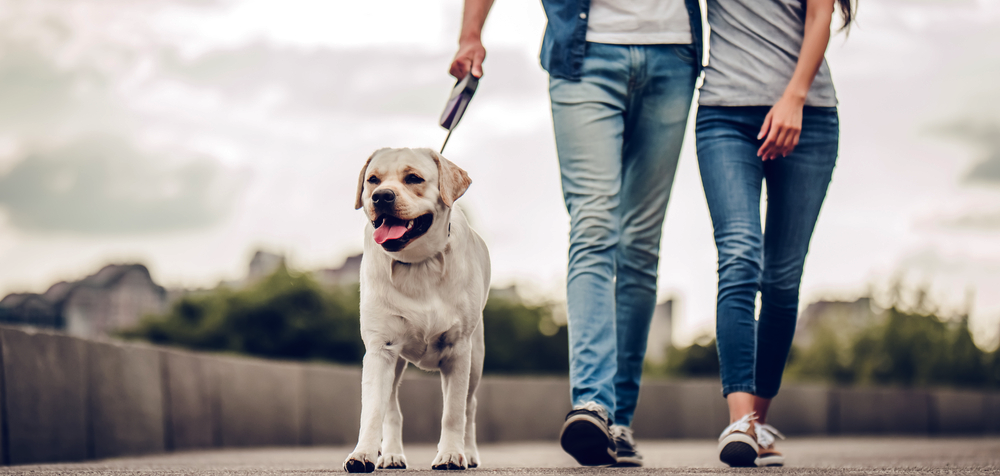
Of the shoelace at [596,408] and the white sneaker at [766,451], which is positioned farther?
the white sneaker at [766,451]

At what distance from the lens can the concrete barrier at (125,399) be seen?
19.5 feet

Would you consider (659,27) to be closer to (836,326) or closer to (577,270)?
(577,270)

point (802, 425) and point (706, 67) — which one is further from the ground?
point (706, 67)

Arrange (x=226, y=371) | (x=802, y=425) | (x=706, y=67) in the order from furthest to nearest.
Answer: (x=802, y=425) → (x=226, y=371) → (x=706, y=67)

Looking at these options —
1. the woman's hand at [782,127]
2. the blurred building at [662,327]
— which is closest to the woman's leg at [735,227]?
the woman's hand at [782,127]

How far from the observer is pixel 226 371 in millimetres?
8305

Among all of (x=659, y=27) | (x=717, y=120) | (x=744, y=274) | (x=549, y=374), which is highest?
(x=659, y=27)

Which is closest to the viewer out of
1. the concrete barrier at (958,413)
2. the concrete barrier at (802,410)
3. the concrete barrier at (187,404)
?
the concrete barrier at (187,404)

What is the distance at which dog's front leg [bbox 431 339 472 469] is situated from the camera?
3.93 meters

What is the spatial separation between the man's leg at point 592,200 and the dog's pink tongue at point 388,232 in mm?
804

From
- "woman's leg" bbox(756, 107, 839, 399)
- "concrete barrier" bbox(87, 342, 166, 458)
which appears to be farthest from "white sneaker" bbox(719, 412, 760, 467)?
"concrete barrier" bbox(87, 342, 166, 458)

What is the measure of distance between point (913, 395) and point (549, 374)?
145 ft

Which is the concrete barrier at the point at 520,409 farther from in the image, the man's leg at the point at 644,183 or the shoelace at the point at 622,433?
the shoelace at the point at 622,433

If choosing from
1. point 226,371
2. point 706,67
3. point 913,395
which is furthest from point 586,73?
point 913,395
